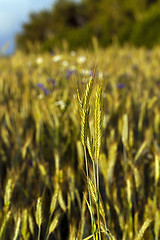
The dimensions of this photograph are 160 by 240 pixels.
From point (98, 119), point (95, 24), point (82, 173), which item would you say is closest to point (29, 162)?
point (82, 173)

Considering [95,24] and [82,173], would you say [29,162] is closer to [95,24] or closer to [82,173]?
[82,173]

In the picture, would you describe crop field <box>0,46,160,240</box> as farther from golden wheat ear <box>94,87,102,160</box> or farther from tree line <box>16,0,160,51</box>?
tree line <box>16,0,160,51</box>

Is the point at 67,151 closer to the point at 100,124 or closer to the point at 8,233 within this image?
the point at 8,233

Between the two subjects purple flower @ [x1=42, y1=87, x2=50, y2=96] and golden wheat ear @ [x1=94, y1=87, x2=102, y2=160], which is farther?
purple flower @ [x1=42, y1=87, x2=50, y2=96]

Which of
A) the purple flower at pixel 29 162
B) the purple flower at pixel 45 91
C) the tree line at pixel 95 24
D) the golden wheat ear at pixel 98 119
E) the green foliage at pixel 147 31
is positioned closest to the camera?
the golden wheat ear at pixel 98 119

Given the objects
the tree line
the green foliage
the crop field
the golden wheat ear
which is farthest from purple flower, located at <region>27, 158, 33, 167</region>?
the green foliage

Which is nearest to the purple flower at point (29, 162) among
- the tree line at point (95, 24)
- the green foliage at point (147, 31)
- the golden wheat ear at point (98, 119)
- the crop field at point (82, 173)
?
the crop field at point (82, 173)

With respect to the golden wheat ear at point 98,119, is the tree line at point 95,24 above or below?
above

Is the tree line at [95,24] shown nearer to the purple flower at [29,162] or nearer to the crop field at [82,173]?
the crop field at [82,173]

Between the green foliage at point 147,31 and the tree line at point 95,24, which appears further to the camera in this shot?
the tree line at point 95,24

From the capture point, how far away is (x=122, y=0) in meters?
11.9

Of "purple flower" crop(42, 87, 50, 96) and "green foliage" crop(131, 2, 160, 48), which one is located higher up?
"green foliage" crop(131, 2, 160, 48)

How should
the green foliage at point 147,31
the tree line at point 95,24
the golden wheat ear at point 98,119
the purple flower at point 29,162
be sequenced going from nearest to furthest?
the golden wheat ear at point 98,119 → the purple flower at point 29,162 → the green foliage at point 147,31 → the tree line at point 95,24

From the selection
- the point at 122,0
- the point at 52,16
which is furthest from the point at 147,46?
the point at 52,16
